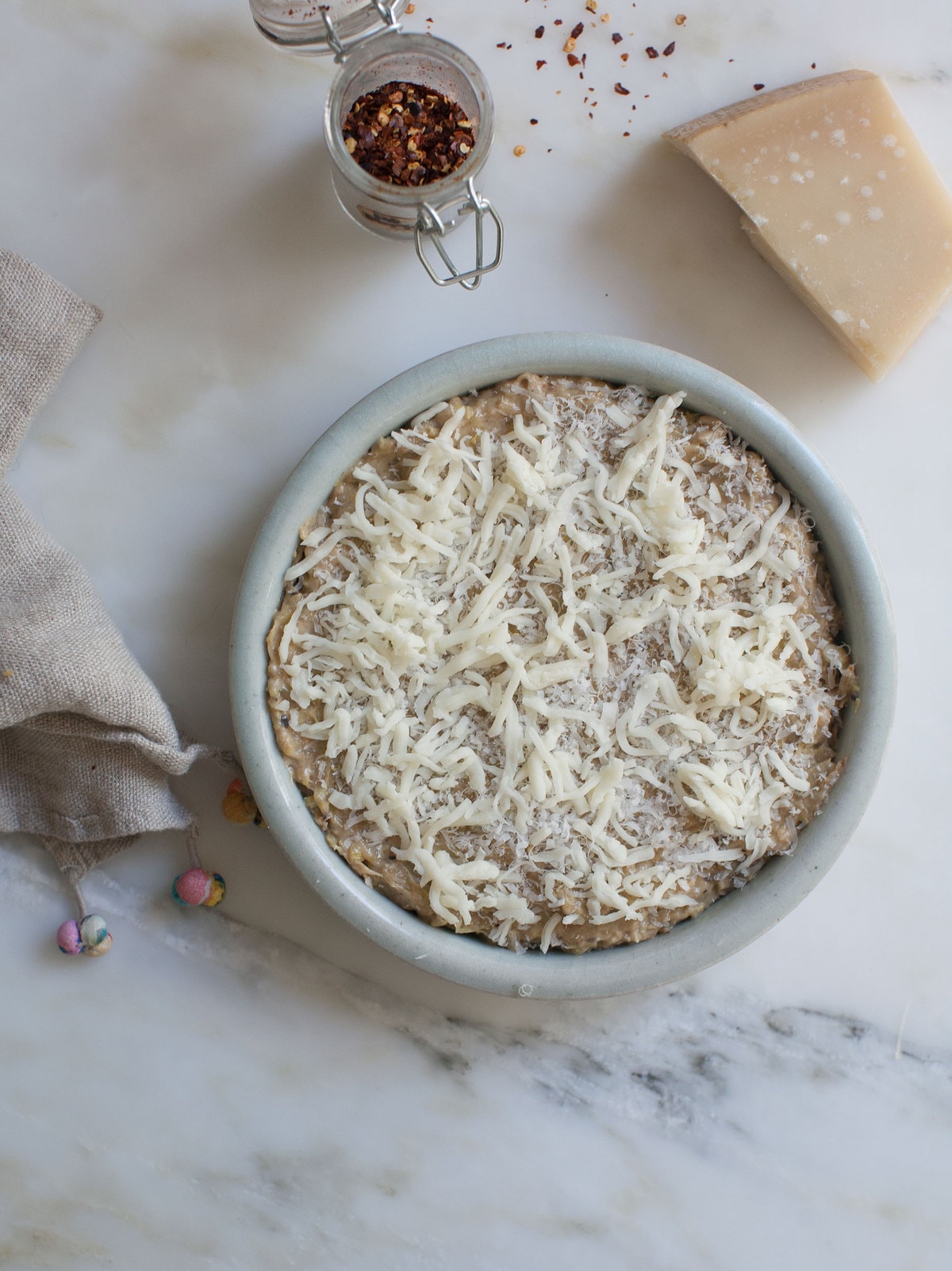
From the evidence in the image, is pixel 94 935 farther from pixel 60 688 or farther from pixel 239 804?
pixel 60 688

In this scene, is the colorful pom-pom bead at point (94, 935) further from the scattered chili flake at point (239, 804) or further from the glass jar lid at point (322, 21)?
the glass jar lid at point (322, 21)

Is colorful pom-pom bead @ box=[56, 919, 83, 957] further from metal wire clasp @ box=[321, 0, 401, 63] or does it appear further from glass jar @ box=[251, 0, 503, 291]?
metal wire clasp @ box=[321, 0, 401, 63]

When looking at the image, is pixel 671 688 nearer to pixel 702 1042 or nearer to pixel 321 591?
pixel 321 591

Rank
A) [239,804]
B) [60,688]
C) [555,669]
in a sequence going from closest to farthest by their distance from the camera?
→ [555,669] → [60,688] → [239,804]

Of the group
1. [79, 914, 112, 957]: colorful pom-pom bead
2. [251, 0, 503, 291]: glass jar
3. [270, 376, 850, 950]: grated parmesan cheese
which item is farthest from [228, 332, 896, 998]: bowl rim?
[79, 914, 112, 957]: colorful pom-pom bead

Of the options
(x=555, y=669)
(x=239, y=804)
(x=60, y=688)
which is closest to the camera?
(x=555, y=669)

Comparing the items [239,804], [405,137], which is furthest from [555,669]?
[405,137]

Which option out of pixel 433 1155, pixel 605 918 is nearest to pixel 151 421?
pixel 605 918
